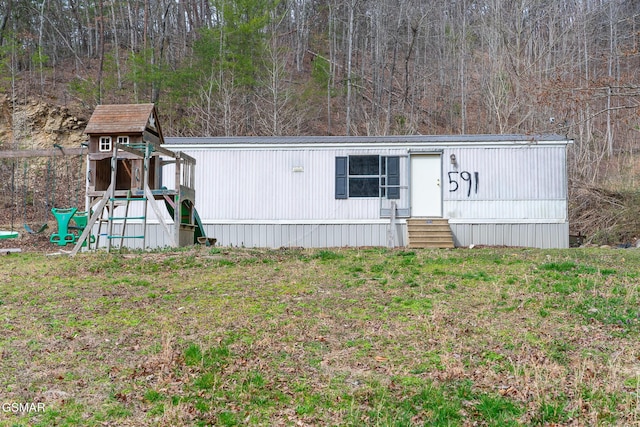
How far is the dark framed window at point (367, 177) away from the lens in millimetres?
14570

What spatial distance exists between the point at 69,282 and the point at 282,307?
123 inches

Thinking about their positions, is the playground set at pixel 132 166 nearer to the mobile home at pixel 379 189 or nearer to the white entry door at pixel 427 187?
the mobile home at pixel 379 189

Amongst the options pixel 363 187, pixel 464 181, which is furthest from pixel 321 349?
pixel 464 181

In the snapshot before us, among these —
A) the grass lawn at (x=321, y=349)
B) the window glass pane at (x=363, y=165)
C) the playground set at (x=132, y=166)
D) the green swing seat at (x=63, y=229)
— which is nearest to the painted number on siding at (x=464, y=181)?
the window glass pane at (x=363, y=165)

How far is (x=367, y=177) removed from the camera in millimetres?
14617

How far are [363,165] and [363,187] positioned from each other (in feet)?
1.83

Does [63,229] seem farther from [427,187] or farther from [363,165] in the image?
[427,187]

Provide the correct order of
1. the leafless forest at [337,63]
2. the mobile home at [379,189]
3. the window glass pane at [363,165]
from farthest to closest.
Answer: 1. the leafless forest at [337,63]
2. the window glass pane at [363,165]
3. the mobile home at [379,189]

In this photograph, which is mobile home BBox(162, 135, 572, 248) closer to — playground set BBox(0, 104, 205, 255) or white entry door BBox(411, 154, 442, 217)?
white entry door BBox(411, 154, 442, 217)

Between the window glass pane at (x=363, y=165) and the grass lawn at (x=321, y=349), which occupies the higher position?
the window glass pane at (x=363, y=165)

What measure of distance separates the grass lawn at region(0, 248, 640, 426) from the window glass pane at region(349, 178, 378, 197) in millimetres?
6822

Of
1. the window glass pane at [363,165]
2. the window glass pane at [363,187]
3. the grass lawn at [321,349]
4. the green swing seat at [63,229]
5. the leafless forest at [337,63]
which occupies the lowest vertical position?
the grass lawn at [321,349]

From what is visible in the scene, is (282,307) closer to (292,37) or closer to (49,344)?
(49,344)

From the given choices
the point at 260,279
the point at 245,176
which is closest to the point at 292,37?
the point at 245,176
